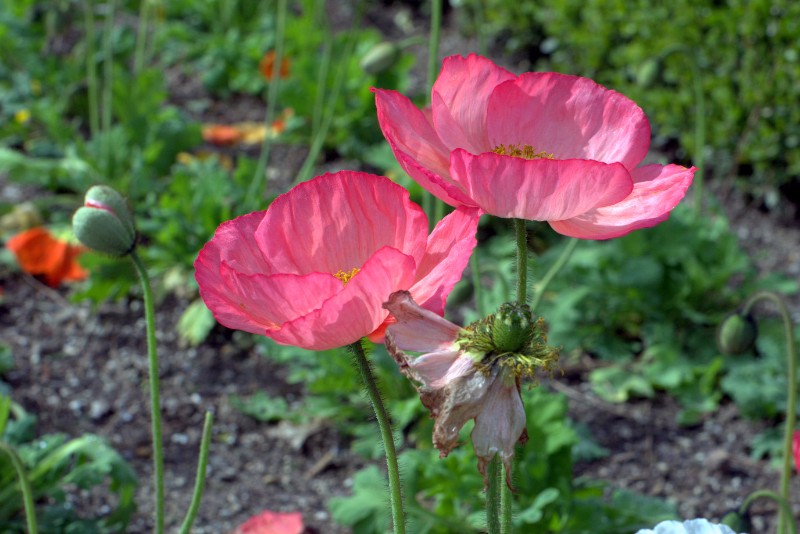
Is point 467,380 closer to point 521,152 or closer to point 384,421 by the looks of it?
point 384,421

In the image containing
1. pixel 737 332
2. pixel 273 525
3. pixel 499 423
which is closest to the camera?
pixel 499 423

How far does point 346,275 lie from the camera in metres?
1.12

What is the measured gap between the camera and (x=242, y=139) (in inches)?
178

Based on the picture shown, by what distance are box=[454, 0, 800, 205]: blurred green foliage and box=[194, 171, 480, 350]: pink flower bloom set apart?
2582mm

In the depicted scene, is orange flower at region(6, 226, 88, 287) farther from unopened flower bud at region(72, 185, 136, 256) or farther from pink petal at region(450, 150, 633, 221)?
pink petal at region(450, 150, 633, 221)

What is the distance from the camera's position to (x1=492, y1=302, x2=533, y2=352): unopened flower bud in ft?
3.20

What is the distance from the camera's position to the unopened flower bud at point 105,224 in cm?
148

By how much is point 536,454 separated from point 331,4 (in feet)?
15.2

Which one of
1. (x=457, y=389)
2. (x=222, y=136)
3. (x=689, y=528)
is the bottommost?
(x=689, y=528)

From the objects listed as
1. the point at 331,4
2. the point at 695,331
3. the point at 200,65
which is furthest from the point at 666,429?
the point at 331,4

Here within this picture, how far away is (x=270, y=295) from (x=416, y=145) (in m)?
0.25

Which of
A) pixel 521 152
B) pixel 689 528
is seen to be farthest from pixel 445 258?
pixel 689 528

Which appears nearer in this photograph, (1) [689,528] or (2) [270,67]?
(1) [689,528]

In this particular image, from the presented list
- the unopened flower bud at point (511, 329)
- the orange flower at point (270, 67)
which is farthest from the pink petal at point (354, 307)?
the orange flower at point (270, 67)
